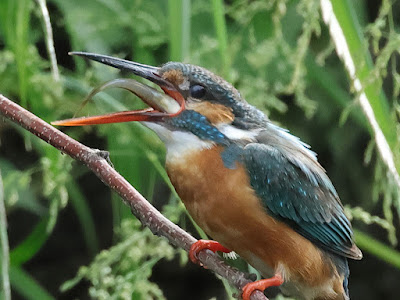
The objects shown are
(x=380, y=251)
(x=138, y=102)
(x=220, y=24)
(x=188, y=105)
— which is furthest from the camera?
(x=138, y=102)

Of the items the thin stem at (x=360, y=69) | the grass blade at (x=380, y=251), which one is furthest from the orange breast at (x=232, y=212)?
the grass blade at (x=380, y=251)

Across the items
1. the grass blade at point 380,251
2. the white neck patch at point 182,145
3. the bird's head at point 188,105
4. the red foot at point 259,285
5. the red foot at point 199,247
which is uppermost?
the bird's head at point 188,105

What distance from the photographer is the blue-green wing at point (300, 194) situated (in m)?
1.10

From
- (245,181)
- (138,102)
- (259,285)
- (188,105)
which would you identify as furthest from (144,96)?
(138,102)

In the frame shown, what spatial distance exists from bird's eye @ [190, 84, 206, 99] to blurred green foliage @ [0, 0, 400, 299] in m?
0.24

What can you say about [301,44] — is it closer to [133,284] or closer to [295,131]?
[133,284]

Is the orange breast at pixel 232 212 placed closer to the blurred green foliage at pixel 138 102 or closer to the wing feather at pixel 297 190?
the wing feather at pixel 297 190

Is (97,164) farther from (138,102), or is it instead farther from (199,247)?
(138,102)

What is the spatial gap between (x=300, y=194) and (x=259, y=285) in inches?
7.1

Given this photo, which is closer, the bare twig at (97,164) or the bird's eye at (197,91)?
the bare twig at (97,164)

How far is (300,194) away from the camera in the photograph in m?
1.16

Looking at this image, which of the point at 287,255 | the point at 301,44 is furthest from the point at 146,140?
the point at 287,255

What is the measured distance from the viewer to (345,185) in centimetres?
217

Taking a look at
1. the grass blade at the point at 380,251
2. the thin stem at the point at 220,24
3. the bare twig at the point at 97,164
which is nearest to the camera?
the bare twig at the point at 97,164
